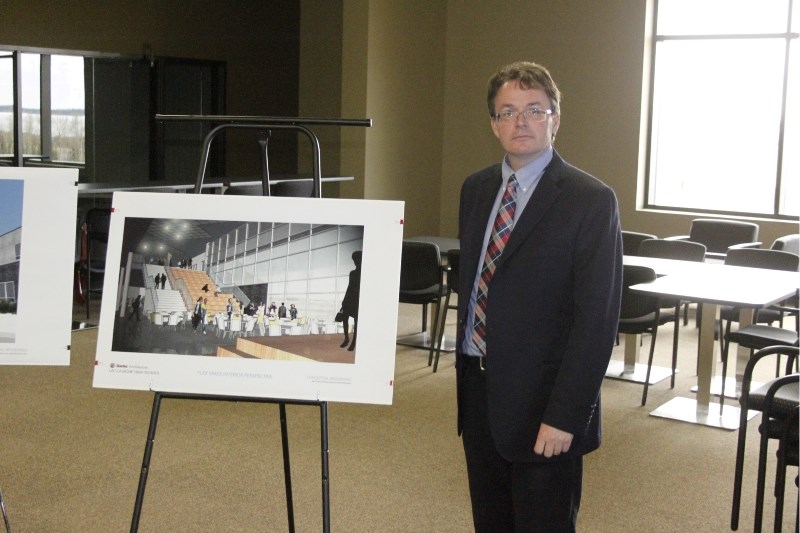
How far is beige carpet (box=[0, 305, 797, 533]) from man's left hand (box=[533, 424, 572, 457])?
58.9 inches

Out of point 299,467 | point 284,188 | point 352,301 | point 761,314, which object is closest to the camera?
point 352,301

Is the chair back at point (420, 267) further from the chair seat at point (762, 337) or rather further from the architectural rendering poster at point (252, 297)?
the architectural rendering poster at point (252, 297)

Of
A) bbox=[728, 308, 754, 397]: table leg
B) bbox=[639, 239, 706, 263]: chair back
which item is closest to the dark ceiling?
bbox=[728, 308, 754, 397]: table leg

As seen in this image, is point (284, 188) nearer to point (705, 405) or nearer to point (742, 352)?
point (742, 352)

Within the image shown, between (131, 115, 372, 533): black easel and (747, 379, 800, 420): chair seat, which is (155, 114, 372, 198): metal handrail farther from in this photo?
(747, 379, 800, 420): chair seat

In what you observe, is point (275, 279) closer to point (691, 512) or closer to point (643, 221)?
point (691, 512)

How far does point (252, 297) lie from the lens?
257 cm

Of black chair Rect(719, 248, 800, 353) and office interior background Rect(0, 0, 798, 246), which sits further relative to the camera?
office interior background Rect(0, 0, 798, 246)

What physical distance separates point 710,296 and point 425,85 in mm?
6536

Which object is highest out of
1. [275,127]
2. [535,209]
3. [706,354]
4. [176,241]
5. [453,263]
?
[275,127]

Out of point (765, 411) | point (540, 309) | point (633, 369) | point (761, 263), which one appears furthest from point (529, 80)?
point (761, 263)

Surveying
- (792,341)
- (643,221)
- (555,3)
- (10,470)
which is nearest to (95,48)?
(555,3)

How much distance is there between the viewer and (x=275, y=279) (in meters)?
2.58

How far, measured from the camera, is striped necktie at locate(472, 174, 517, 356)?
2.39 metres
